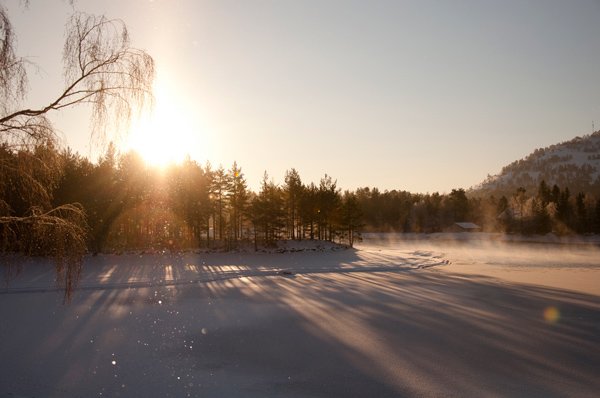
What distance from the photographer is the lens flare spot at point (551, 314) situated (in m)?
16.9

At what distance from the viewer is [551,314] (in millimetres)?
17953

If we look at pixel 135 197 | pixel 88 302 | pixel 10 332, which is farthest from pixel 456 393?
pixel 135 197

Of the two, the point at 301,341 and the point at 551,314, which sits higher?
the point at 301,341

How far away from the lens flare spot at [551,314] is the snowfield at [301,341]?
0.29 feet

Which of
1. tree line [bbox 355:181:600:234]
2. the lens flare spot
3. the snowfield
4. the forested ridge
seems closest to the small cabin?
tree line [bbox 355:181:600:234]

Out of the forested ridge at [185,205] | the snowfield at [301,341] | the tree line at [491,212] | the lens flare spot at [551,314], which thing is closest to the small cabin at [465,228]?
the tree line at [491,212]

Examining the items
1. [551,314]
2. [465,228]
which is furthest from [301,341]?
[465,228]

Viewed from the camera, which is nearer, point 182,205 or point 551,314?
point 551,314

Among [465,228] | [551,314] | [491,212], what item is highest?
[491,212]

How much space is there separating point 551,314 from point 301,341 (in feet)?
36.8

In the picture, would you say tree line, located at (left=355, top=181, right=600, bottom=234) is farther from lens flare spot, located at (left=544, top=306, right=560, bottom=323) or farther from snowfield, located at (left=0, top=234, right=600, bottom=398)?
lens flare spot, located at (left=544, top=306, right=560, bottom=323)

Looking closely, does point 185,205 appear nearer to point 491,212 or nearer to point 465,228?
point 465,228

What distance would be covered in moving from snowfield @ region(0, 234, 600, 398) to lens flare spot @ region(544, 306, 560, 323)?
88mm

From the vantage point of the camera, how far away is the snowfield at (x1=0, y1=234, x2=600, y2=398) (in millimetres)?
9992
